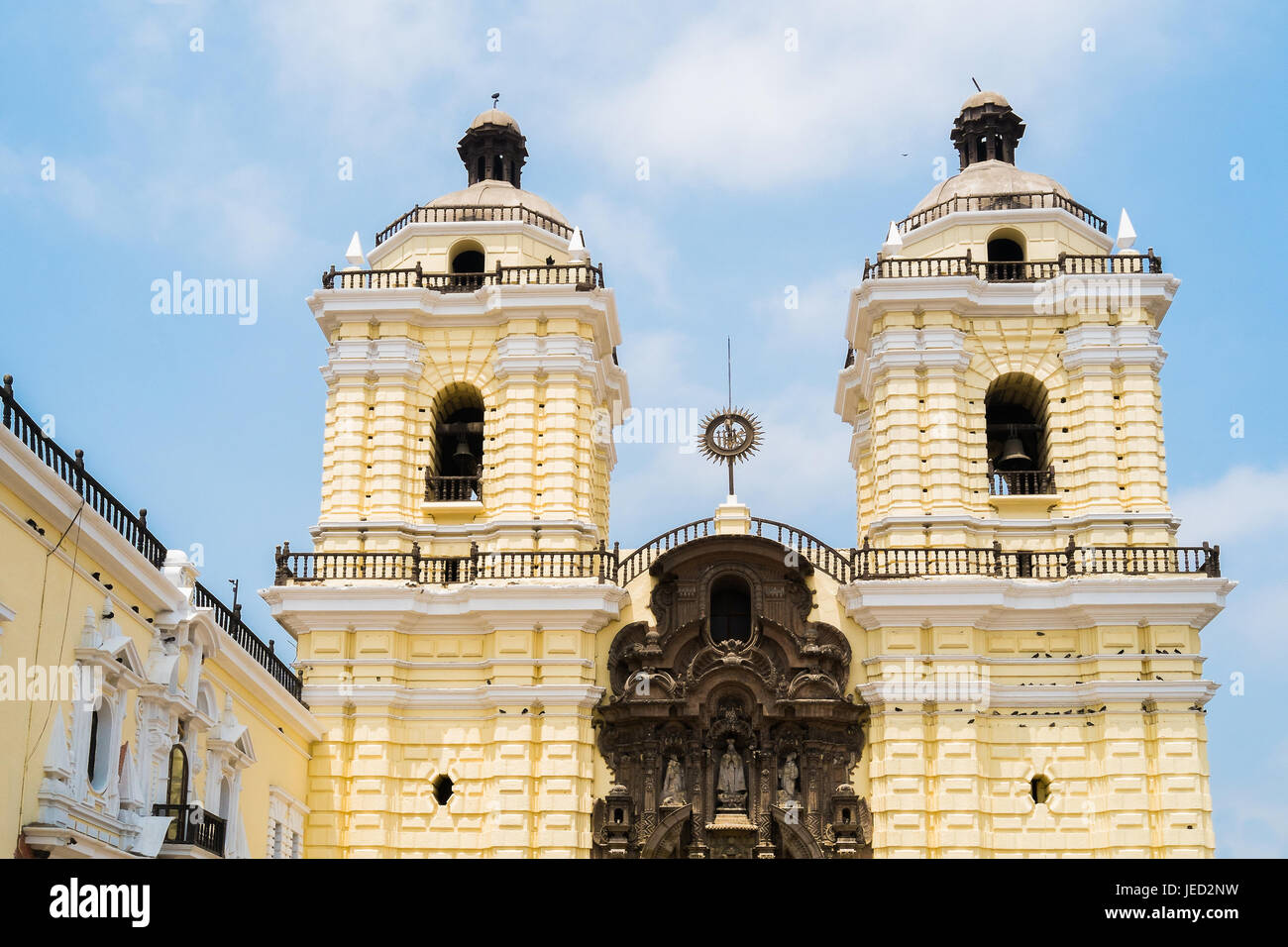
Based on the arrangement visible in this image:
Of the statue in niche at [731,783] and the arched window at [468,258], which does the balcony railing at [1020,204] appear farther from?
the statue in niche at [731,783]

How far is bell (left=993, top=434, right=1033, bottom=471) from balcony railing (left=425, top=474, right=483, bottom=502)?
10440mm

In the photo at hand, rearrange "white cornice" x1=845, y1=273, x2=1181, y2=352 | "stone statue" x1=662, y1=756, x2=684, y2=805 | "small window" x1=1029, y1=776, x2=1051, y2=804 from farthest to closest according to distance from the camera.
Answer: "white cornice" x1=845, y1=273, x2=1181, y2=352 → "stone statue" x1=662, y1=756, x2=684, y2=805 → "small window" x1=1029, y1=776, x2=1051, y2=804

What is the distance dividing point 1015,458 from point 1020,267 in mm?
3901

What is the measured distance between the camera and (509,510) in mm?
34406

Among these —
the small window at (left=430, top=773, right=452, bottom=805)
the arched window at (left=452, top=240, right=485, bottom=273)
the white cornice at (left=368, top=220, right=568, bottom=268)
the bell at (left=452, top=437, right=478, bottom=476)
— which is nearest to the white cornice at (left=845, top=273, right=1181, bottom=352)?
the white cornice at (left=368, top=220, right=568, bottom=268)

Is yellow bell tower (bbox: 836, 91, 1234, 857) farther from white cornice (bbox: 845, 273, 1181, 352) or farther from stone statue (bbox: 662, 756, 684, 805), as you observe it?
stone statue (bbox: 662, 756, 684, 805)

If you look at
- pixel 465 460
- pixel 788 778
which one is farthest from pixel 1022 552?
pixel 465 460

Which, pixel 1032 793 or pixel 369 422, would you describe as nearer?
pixel 1032 793

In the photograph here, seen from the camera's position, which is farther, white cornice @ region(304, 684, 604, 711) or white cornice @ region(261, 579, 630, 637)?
white cornice @ region(261, 579, 630, 637)

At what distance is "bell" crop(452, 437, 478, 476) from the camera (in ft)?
119
